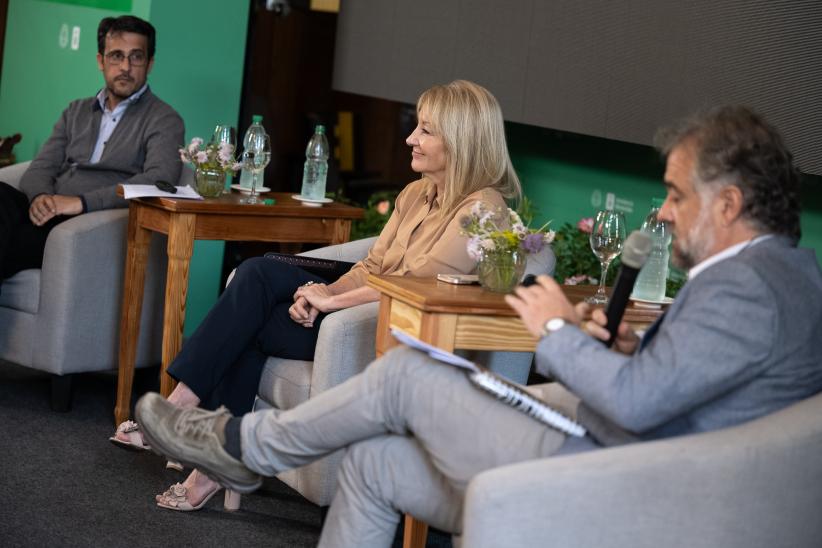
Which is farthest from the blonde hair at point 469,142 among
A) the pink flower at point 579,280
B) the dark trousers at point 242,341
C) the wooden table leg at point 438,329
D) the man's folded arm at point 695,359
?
the man's folded arm at point 695,359

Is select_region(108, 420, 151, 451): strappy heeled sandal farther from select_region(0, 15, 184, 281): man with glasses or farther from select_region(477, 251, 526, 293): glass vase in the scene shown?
select_region(477, 251, 526, 293): glass vase

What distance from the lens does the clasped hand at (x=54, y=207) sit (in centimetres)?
402

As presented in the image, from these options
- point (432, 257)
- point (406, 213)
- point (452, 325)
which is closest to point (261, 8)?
point (406, 213)

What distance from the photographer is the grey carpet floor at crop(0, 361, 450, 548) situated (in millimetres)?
2938

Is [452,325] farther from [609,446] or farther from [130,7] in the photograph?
[130,7]

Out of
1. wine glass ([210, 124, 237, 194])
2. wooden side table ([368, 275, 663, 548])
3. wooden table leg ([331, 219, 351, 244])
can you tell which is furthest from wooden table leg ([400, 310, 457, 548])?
wine glass ([210, 124, 237, 194])

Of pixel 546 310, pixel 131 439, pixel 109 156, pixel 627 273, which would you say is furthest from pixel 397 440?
pixel 109 156

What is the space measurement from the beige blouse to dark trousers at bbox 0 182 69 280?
1290 mm

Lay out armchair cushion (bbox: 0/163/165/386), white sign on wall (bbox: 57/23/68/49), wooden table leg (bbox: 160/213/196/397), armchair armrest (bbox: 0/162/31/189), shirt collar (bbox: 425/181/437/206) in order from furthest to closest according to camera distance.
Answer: white sign on wall (bbox: 57/23/68/49)
armchair armrest (bbox: 0/162/31/189)
armchair cushion (bbox: 0/163/165/386)
wooden table leg (bbox: 160/213/196/397)
shirt collar (bbox: 425/181/437/206)

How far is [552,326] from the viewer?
210 centimetres

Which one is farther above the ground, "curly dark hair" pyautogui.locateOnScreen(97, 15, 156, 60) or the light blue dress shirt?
"curly dark hair" pyautogui.locateOnScreen(97, 15, 156, 60)

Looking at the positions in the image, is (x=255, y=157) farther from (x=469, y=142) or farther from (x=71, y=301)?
(x=469, y=142)

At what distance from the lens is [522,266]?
2758 millimetres

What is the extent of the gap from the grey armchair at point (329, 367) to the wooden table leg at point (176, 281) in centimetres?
55
